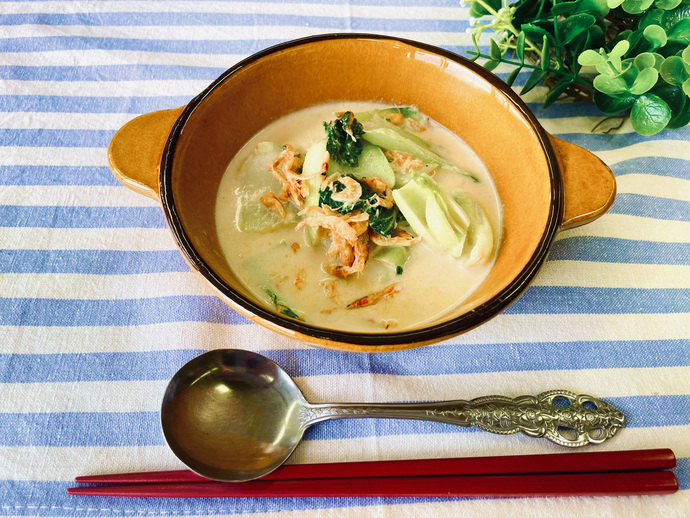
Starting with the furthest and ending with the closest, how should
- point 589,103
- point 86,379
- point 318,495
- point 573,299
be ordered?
point 589,103 → point 573,299 → point 86,379 → point 318,495

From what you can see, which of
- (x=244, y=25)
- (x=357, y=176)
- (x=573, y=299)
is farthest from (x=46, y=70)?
(x=573, y=299)

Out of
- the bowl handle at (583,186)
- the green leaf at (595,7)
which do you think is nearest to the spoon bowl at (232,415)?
the bowl handle at (583,186)

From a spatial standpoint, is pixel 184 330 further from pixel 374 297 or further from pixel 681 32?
pixel 681 32

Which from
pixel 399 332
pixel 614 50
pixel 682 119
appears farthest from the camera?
pixel 682 119

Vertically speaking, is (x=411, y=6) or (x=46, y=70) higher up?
(x=411, y=6)

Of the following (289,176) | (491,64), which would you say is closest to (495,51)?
(491,64)

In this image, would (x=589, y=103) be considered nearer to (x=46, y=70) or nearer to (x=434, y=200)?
(x=434, y=200)

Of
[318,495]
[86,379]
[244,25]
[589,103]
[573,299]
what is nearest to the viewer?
[318,495]
